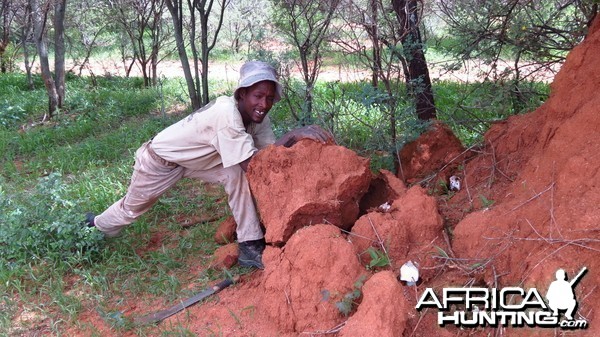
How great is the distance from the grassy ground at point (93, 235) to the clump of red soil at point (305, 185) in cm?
70

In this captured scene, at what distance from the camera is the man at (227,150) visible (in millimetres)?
3537

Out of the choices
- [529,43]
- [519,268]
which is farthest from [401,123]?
[519,268]

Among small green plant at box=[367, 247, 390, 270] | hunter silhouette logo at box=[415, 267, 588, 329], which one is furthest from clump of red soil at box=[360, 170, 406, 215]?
hunter silhouette logo at box=[415, 267, 588, 329]

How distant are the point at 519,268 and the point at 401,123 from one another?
7.17 ft

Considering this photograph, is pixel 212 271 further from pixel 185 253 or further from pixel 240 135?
pixel 240 135

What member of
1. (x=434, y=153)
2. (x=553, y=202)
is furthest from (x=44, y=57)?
(x=553, y=202)

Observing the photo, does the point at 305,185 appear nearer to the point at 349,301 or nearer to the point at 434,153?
the point at 349,301

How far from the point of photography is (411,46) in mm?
4469

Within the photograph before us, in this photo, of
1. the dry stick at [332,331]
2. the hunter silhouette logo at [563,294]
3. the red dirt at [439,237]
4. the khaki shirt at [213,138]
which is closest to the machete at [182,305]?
the red dirt at [439,237]

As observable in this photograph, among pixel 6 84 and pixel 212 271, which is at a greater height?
pixel 6 84

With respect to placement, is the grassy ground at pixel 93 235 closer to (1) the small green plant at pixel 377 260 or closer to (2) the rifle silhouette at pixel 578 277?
(1) the small green plant at pixel 377 260

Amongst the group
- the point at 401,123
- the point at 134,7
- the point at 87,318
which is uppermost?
the point at 134,7

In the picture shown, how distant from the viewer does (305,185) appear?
3.41 metres

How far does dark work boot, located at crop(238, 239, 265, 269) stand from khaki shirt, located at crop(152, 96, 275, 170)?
0.60 meters
